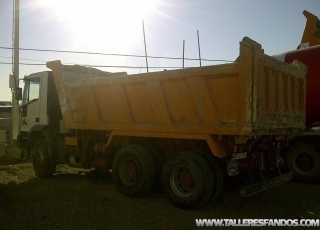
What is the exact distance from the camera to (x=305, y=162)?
26.2 feet

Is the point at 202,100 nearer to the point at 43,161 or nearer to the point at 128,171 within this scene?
the point at 128,171

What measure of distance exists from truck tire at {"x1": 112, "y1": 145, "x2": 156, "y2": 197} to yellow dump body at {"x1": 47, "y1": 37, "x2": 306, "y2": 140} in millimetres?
432

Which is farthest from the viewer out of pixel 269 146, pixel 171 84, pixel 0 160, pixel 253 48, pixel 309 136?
pixel 0 160

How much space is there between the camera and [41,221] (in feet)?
16.1

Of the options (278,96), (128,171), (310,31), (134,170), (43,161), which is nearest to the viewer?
(278,96)

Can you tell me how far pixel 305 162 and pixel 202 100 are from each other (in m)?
4.10

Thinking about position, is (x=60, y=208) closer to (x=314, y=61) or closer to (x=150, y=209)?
(x=150, y=209)

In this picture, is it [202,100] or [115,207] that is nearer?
[202,100]

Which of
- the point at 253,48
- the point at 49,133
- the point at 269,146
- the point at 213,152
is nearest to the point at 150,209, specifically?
A: the point at 213,152

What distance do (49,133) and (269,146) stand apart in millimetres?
5370

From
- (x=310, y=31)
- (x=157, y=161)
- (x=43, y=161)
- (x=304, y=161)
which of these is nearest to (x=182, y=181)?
(x=157, y=161)

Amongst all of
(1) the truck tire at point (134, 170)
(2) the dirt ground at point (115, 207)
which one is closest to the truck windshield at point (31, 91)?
(2) the dirt ground at point (115, 207)

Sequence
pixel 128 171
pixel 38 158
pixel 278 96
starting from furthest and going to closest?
pixel 38 158
pixel 128 171
pixel 278 96

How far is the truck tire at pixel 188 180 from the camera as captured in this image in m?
5.26
